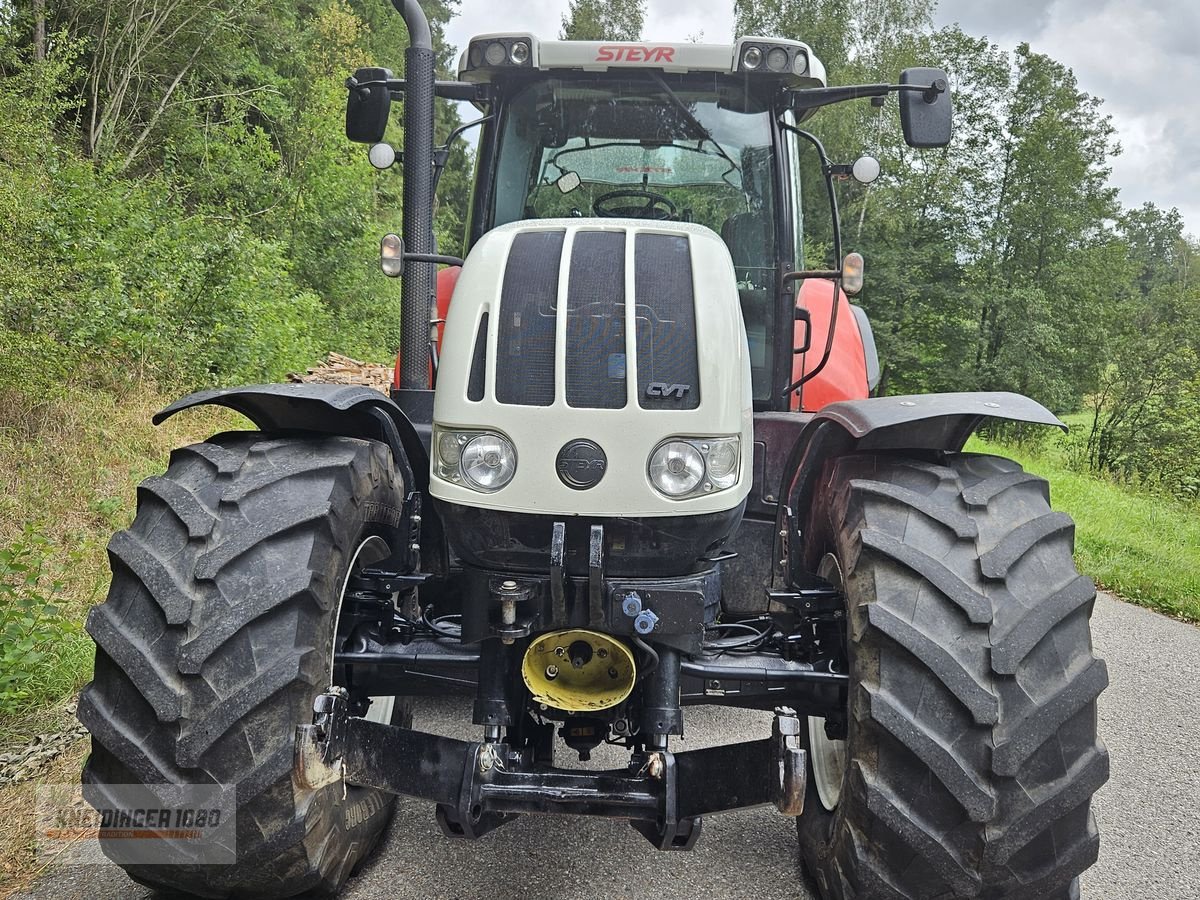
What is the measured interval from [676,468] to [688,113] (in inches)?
79.8

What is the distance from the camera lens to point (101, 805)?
2199 mm

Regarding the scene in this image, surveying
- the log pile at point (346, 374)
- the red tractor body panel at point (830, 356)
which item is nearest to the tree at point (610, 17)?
the log pile at point (346, 374)

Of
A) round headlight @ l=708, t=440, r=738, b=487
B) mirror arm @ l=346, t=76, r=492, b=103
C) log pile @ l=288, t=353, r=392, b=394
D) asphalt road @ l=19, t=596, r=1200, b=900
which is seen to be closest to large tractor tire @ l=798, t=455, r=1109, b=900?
round headlight @ l=708, t=440, r=738, b=487

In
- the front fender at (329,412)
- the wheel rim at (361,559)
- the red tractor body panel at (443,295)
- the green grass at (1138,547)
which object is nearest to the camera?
the wheel rim at (361,559)

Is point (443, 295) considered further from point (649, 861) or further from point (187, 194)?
point (187, 194)

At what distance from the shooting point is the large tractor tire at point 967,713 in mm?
2086

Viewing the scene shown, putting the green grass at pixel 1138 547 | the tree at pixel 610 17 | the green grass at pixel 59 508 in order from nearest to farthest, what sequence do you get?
the green grass at pixel 59 508
the green grass at pixel 1138 547
the tree at pixel 610 17

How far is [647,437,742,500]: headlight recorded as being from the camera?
7.19 feet

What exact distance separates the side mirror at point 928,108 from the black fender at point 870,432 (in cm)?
138

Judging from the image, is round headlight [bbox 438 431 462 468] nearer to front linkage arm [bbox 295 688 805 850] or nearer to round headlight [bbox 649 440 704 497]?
round headlight [bbox 649 440 704 497]

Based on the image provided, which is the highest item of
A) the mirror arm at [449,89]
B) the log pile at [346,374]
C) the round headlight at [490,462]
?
the mirror arm at [449,89]

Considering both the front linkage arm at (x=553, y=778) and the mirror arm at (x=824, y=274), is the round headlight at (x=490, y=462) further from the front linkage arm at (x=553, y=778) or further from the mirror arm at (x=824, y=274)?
the mirror arm at (x=824, y=274)

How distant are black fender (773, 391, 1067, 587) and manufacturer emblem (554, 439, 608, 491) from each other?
0.69 m

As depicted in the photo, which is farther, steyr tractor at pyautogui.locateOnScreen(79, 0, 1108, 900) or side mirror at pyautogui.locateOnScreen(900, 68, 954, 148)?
side mirror at pyautogui.locateOnScreen(900, 68, 954, 148)
